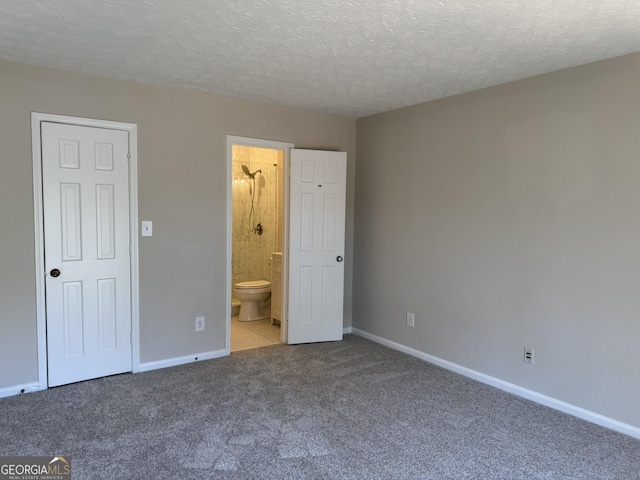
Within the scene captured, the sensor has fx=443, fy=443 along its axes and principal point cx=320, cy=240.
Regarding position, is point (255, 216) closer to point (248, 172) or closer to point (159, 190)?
point (248, 172)

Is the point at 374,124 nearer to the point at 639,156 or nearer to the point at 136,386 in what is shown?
the point at 639,156

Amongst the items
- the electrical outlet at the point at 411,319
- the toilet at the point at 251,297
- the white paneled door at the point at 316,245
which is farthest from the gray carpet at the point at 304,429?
the toilet at the point at 251,297

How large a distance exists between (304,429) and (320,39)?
7.79ft

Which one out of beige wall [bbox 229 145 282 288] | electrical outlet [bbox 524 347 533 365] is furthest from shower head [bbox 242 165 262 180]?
electrical outlet [bbox 524 347 533 365]

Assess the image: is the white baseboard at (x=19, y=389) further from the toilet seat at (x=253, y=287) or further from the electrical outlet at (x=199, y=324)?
the toilet seat at (x=253, y=287)

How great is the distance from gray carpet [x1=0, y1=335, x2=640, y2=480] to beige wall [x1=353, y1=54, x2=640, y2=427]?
37cm

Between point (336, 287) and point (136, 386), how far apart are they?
7.03 feet

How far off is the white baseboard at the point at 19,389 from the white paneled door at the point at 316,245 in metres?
2.19

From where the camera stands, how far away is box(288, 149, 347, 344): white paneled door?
4.46 meters

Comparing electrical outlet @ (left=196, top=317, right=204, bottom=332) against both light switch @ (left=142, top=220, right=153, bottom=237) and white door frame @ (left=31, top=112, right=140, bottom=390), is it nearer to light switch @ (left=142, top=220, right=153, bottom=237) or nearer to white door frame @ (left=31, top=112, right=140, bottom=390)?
white door frame @ (left=31, top=112, right=140, bottom=390)

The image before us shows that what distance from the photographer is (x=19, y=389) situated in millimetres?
3248

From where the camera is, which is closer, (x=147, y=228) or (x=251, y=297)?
(x=147, y=228)

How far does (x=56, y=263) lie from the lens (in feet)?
11.0

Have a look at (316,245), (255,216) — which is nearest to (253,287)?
(255,216)
